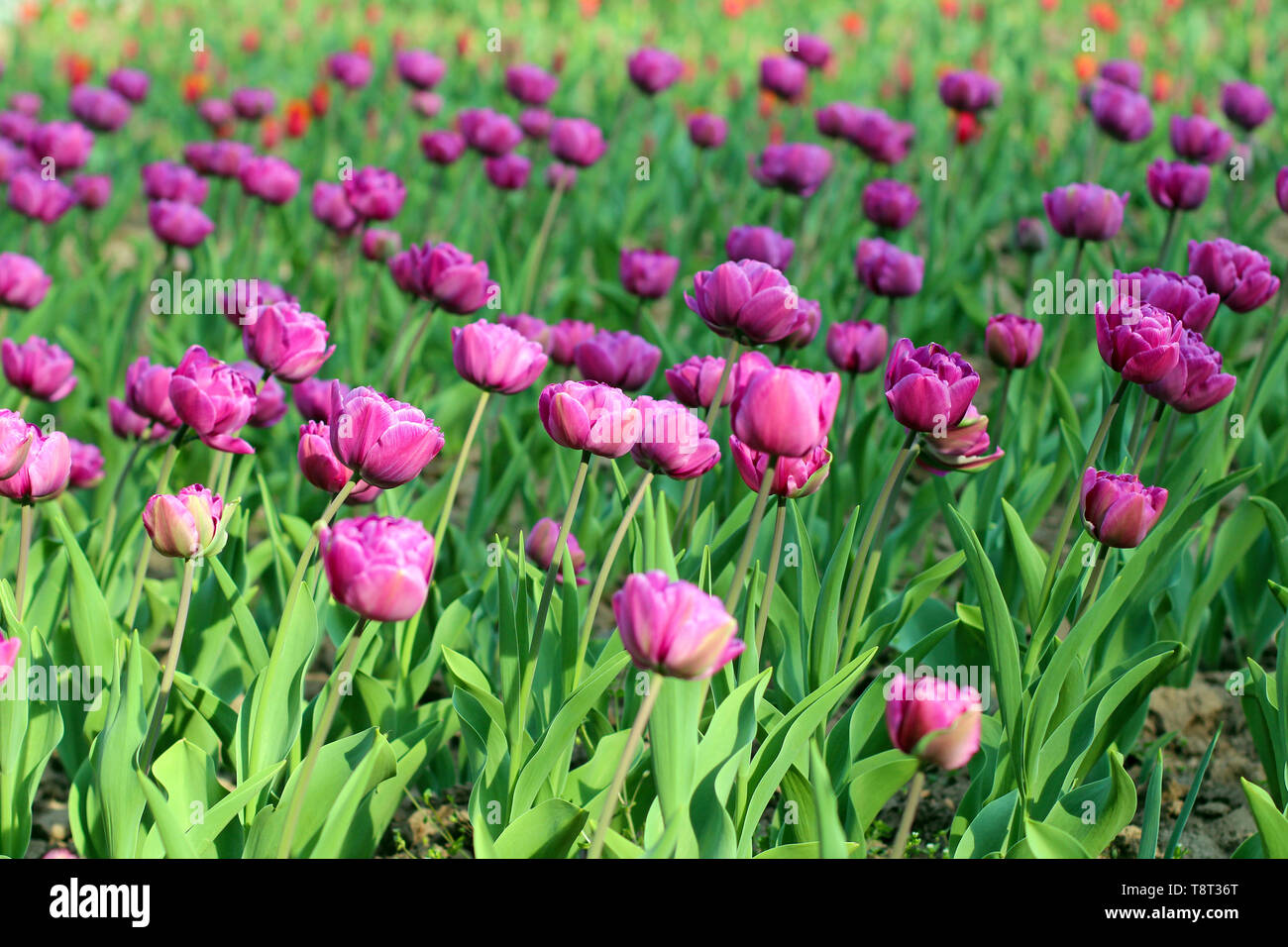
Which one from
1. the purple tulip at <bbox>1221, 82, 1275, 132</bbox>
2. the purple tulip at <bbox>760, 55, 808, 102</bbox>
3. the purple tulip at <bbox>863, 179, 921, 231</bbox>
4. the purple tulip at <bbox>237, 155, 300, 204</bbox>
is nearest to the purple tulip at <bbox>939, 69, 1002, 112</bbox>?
the purple tulip at <bbox>760, 55, 808, 102</bbox>

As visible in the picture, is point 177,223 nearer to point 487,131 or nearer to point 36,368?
point 36,368

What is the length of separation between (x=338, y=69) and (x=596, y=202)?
3.85ft

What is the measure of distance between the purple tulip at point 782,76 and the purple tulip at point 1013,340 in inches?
90.4

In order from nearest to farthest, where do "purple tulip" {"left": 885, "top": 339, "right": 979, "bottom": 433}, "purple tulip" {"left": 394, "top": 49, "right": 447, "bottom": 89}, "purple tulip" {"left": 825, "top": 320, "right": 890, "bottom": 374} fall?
"purple tulip" {"left": 885, "top": 339, "right": 979, "bottom": 433}, "purple tulip" {"left": 825, "top": 320, "right": 890, "bottom": 374}, "purple tulip" {"left": 394, "top": 49, "right": 447, "bottom": 89}

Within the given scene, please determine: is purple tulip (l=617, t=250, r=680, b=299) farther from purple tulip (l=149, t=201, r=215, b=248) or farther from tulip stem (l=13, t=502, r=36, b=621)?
tulip stem (l=13, t=502, r=36, b=621)

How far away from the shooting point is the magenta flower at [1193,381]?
198 centimetres

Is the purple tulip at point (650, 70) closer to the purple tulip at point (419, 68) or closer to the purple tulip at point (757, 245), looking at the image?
the purple tulip at point (419, 68)

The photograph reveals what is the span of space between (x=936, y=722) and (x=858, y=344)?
139 centimetres

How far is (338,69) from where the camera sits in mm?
5039

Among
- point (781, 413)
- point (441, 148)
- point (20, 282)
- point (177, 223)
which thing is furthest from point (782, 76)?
point (781, 413)

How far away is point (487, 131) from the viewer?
380cm

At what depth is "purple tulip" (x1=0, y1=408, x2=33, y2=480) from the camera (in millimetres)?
1683

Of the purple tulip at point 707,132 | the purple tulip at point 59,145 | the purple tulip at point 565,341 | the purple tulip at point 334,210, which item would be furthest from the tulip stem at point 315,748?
the purple tulip at point 707,132

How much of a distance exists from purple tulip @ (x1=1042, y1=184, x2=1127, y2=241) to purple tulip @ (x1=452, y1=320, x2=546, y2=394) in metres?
1.39
